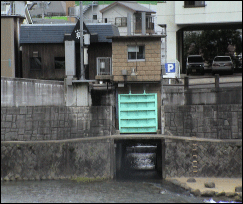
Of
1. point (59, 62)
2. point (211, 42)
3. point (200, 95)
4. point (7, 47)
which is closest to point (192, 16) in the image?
point (200, 95)

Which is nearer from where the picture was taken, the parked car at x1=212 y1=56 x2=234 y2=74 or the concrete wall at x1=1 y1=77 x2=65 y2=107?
the concrete wall at x1=1 y1=77 x2=65 y2=107

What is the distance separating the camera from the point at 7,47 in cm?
2838

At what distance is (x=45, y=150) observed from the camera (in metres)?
23.5

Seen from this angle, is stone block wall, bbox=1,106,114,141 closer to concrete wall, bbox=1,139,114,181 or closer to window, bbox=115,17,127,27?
concrete wall, bbox=1,139,114,181

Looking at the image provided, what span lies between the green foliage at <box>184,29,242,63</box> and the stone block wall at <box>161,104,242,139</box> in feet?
75.3

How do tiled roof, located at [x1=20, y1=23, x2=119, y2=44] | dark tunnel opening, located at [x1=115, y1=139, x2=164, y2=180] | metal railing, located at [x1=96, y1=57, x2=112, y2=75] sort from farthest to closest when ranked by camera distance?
1. tiled roof, located at [x1=20, y1=23, x2=119, y2=44]
2. dark tunnel opening, located at [x1=115, y1=139, x2=164, y2=180]
3. metal railing, located at [x1=96, y1=57, x2=112, y2=75]

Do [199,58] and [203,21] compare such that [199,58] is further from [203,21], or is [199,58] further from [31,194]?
[31,194]

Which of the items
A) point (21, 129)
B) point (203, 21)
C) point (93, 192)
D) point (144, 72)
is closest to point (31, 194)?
point (93, 192)

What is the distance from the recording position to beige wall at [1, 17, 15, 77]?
2817cm

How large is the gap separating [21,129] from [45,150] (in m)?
1.68

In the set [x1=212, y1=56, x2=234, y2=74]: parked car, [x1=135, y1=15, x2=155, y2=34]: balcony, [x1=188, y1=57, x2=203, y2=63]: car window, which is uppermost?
[x1=135, y1=15, x2=155, y2=34]: balcony

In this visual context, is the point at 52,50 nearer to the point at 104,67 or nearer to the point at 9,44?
the point at 9,44

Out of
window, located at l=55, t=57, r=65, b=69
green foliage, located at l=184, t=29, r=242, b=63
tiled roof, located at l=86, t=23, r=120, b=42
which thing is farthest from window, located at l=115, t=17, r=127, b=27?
window, located at l=55, t=57, r=65, b=69

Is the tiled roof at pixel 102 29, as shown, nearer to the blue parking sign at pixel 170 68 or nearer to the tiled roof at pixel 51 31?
the tiled roof at pixel 51 31
